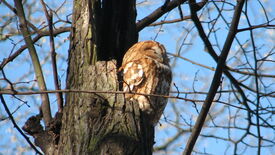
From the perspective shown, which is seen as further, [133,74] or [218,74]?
[133,74]

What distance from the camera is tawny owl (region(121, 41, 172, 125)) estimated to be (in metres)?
3.40

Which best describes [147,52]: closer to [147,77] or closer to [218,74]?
[147,77]

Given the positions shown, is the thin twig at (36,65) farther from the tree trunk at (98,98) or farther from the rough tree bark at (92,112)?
the tree trunk at (98,98)

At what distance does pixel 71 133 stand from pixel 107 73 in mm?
573

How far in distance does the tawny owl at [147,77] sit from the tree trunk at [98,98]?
0.23 m

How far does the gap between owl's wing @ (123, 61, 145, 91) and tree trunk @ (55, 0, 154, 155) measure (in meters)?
0.24

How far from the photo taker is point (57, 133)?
3.11m

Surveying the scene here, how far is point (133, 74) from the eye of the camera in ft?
11.7

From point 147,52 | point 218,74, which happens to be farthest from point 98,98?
point 147,52

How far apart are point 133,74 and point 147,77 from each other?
12 cm

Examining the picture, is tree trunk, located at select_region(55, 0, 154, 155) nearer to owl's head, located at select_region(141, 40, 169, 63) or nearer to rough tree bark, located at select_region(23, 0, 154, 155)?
rough tree bark, located at select_region(23, 0, 154, 155)

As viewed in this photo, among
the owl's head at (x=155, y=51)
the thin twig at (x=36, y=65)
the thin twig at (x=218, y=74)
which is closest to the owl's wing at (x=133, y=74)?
the owl's head at (x=155, y=51)

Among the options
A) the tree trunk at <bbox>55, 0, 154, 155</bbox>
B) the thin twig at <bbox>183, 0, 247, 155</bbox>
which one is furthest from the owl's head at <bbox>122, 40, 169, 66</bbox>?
the thin twig at <bbox>183, 0, 247, 155</bbox>

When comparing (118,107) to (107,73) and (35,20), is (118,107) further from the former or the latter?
(35,20)
